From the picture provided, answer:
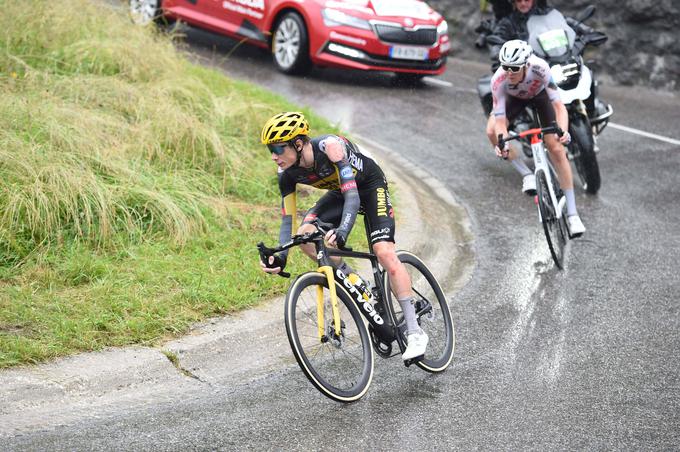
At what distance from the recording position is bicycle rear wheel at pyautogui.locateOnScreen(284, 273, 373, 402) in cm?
554

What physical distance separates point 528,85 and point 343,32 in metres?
5.40

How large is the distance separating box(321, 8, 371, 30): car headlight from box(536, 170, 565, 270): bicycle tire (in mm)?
5902

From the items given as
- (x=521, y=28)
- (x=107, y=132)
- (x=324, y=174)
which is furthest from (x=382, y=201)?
(x=521, y=28)

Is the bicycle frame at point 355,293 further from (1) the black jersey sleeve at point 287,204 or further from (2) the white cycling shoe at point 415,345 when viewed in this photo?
(1) the black jersey sleeve at point 287,204

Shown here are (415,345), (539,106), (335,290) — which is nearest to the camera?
(335,290)

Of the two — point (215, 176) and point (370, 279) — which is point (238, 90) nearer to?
point (215, 176)

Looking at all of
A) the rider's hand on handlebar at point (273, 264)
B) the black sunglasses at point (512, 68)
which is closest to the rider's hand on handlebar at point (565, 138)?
the black sunglasses at point (512, 68)

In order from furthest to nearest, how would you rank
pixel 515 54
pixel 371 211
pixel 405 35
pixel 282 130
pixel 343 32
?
pixel 405 35 < pixel 343 32 < pixel 515 54 < pixel 371 211 < pixel 282 130

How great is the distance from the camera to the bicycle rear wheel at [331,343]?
554 cm

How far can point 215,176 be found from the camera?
29.7 ft

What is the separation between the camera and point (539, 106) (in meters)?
9.13

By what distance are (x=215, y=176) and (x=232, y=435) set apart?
4150mm

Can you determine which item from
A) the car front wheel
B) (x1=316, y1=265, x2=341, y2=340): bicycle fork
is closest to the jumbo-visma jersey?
(x1=316, y1=265, x2=341, y2=340): bicycle fork

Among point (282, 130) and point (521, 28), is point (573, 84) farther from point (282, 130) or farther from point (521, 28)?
point (282, 130)
